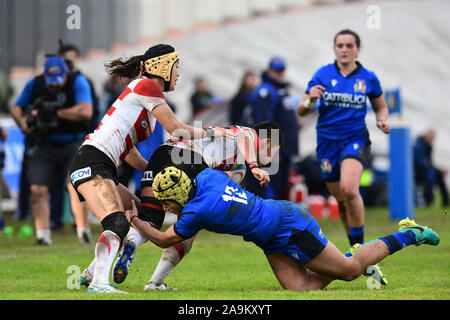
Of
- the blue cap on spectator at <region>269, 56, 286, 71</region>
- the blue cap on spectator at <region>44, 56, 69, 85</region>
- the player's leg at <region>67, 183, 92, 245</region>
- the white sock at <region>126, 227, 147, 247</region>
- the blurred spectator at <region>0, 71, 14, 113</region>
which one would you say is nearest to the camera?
the white sock at <region>126, 227, 147, 247</region>

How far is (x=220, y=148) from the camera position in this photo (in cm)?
707

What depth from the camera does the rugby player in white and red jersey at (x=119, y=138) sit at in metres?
6.42

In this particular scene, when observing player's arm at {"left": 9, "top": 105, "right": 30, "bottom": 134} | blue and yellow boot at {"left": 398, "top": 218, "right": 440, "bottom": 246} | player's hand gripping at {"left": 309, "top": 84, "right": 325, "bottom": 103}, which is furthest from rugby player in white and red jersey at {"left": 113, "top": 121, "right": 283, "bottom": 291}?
player's arm at {"left": 9, "top": 105, "right": 30, "bottom": 134}

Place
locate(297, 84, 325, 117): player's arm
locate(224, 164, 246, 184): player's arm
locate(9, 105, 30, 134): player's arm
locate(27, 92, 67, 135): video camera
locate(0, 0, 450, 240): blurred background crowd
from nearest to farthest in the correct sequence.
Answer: locate(224, 164, 246, 184): player's arm
locate(297, 84, 325, 117): player's arm
locate(27, 92, 67, 135): video camera
locate(9, 105, 30, 134): player's arm
locate(0, 0, 450, 240): blurred background crowd

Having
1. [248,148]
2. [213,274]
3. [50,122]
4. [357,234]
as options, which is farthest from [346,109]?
[50,122]

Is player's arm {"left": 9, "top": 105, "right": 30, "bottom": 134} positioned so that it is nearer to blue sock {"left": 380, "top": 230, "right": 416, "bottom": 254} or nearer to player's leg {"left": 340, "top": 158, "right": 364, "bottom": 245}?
player's leg {"left": 340, "top": 158, "right": 364, "bottom": 245}

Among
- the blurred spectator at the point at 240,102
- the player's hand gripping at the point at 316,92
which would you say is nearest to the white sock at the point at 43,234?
the player's hand gripping at the point at 316,92

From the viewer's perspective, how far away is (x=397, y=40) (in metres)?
32.1

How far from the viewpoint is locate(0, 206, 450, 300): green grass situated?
6.23m

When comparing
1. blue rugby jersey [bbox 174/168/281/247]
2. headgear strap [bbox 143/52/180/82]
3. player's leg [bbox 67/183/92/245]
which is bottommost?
player's leg [bbox 67/183/92/245]

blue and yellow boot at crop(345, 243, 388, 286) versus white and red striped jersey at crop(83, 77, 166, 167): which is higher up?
white and red striped jersey at crop(83, 77, 166, 167)

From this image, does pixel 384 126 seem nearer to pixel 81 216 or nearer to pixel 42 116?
pixel 81 216

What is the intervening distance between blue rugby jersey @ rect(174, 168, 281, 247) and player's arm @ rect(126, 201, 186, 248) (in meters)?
0.08
